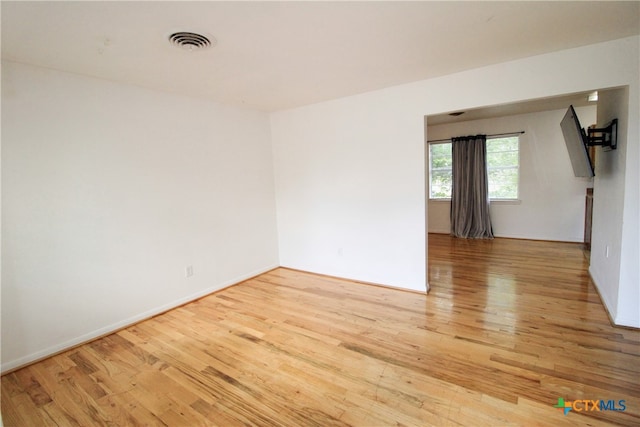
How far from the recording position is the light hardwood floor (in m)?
1.72

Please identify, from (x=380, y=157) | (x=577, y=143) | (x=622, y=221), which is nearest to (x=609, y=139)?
(x=577, y=143)

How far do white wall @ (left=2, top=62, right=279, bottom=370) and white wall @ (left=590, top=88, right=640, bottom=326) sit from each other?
12.9 feet

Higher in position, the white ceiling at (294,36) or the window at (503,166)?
the white ceiling at (294,36)

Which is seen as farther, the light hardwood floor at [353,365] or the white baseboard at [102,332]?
the white baseboard at [102,332]

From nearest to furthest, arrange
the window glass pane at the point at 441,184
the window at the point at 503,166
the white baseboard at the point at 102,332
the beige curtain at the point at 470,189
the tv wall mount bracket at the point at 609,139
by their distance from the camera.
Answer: the white baseboard at the point at 102,332 → the tv wall mount bracket at the point at 609,139 → the window at the point at 503,166 → the beige curtain at the point at 470,189 → the window glass pane at the point at 441,184

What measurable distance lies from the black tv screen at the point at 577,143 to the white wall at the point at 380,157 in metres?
0.44

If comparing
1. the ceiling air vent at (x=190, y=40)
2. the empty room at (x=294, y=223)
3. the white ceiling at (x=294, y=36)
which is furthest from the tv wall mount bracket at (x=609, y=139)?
the ceiling air vent at (x=190, y=40)

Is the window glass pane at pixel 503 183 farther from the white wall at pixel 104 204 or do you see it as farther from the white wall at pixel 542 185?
the white wall at pixel 104 204

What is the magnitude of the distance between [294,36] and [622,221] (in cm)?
304

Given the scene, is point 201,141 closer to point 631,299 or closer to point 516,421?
point 516,421

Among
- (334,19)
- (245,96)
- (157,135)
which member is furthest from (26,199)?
(334,19)

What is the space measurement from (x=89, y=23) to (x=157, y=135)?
139 centimetres

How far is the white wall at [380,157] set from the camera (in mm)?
2490

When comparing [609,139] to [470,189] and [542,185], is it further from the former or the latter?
[470,189]
